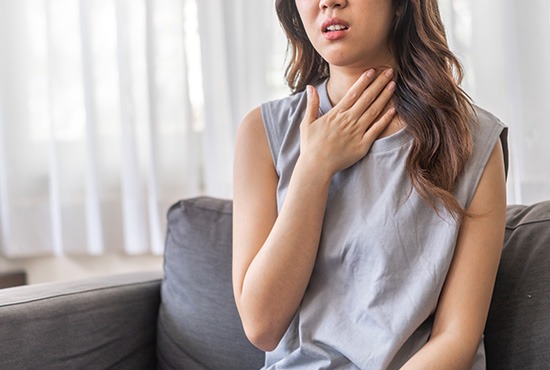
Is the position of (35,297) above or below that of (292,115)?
below

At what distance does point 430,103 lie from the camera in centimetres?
134

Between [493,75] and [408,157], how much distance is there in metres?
0.64

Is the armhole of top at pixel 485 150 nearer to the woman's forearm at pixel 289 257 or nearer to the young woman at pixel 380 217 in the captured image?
the young woman at pixel 380 217

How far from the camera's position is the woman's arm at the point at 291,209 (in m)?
1.33

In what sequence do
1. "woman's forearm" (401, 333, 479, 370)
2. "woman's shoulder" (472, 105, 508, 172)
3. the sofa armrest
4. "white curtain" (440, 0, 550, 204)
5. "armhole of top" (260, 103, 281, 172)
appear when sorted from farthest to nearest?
1. "white curtain" (440, 0, 550, 204)
2. the sofa armrest
3. "armhole of top" (260, 103, 281, 172)
4. "woman's shoulder" (472, 105, 508, 172)
5. "woman's forearm" (401, 333, 479, 370)

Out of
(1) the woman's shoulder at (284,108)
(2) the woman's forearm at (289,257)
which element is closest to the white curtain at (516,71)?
(1) the woman's shoulder at (284,108)

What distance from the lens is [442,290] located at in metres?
1.31

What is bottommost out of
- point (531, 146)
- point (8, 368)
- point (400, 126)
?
point (8, 368)

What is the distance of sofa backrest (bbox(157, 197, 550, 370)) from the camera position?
4.60 feet

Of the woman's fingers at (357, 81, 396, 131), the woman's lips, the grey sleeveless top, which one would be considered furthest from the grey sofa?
the woman's lips

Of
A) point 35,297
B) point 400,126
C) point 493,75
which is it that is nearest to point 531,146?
point 493,75

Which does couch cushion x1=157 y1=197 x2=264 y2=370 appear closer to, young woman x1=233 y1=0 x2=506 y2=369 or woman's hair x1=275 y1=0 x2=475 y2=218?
young woman x1=233 y1=0 x2=506 y2=369

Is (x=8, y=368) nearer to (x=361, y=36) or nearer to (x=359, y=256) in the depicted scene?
(x=359, y=256)

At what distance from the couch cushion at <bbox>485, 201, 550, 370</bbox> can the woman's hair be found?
0.71 ft
